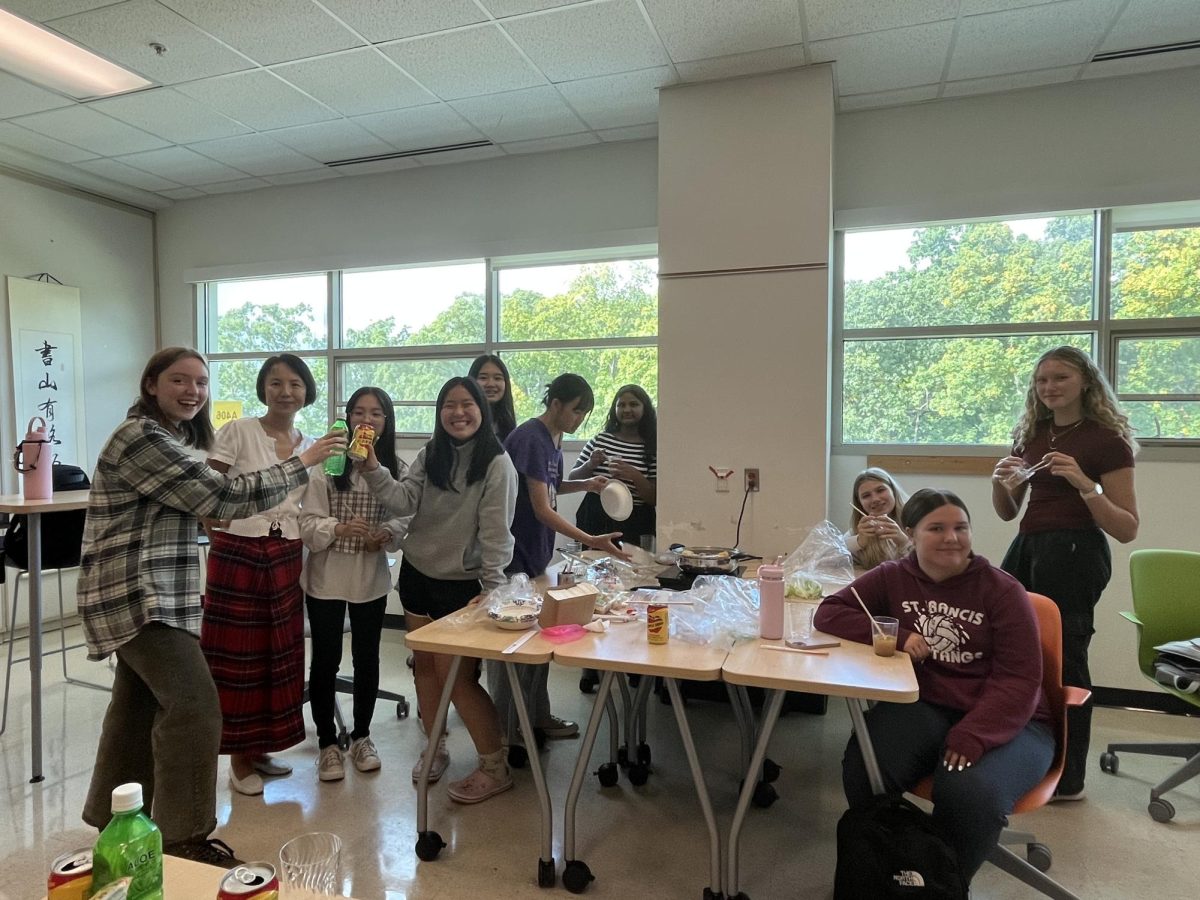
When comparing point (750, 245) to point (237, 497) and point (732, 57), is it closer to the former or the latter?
point (732, 57)

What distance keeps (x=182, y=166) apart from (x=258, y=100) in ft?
4.15

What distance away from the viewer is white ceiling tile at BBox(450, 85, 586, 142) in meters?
3.42

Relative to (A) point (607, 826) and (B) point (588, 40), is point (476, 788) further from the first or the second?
(B) point (588, 40)

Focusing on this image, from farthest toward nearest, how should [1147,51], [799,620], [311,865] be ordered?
[1147,51] → [799,620] → [311,865]

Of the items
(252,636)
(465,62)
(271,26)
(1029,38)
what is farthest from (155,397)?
(1029,38)

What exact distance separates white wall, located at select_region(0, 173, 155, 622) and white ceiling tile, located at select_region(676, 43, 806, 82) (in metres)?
4.15

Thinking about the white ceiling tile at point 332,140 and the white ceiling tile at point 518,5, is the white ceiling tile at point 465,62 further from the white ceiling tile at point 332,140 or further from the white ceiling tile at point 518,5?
the white ceiling tile at point 332,140

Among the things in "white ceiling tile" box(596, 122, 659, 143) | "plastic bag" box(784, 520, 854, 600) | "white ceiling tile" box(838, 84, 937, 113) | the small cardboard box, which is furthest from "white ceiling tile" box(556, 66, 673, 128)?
the small cardboard box

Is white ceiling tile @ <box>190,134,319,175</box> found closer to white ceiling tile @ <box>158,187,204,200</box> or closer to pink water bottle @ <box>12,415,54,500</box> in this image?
white ceiling tile @ <box>158,187,204,200</box>

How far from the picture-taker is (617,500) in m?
2.84

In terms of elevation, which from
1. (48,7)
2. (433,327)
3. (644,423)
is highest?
(48,7)

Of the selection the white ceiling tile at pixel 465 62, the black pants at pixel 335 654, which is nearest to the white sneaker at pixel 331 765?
the black pants at pixel 335 654

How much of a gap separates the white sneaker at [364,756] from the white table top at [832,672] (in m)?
1.55

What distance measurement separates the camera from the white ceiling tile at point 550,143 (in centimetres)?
390
